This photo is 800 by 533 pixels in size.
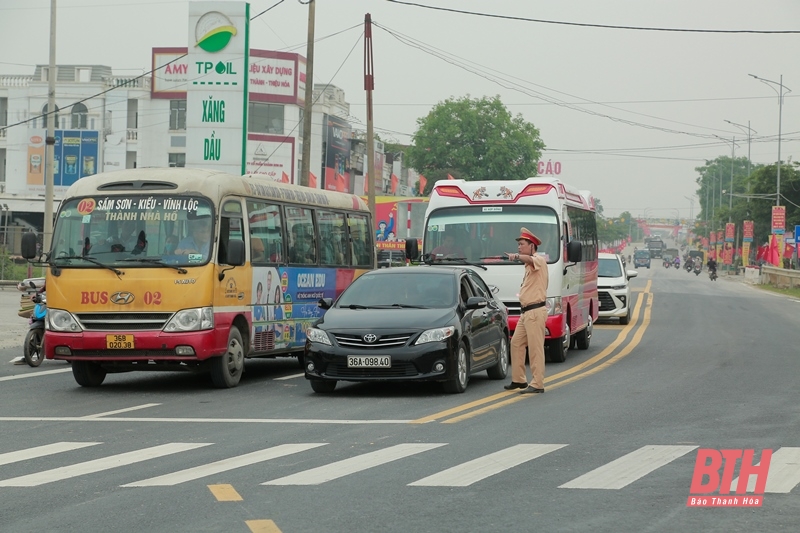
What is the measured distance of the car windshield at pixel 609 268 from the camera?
3331cm

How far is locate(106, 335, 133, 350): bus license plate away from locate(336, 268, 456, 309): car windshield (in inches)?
103

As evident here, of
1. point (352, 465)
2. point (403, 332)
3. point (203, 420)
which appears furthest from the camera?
point (403, 332)

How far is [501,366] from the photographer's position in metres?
17.1

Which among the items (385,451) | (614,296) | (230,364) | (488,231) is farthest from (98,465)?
(614,296)

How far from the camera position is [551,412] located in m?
13.1

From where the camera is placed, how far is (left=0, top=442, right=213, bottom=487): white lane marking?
8.87 m

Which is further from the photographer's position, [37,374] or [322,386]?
[37,374]

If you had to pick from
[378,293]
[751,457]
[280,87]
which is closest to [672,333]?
[378,293]

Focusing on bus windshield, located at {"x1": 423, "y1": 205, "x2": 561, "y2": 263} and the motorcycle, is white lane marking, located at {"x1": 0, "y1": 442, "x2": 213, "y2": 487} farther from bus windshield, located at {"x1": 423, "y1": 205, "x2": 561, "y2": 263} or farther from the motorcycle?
bus windshield, located at {"x1": 423, "y1": 205, "x2": 561, "y2": 263}

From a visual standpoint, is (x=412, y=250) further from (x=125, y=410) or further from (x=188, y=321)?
(x=125, y=410)

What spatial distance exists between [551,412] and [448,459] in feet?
11.7

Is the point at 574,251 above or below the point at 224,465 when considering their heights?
above

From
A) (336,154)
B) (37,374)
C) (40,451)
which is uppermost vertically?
(336,154)

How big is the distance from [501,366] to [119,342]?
5.22 m
